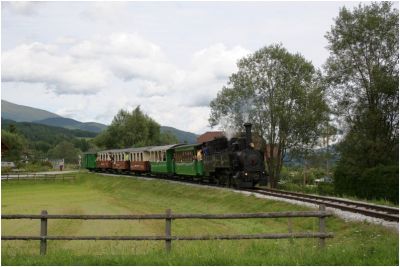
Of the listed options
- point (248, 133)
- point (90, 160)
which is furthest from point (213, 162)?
point (90, 160)

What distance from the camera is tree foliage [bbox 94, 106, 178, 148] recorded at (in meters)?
109

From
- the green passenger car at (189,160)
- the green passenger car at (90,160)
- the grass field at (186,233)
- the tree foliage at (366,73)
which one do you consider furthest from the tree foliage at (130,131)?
the tree foliage at (366,73)

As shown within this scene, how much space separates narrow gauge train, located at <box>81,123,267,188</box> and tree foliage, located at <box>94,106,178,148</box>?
54432 mm

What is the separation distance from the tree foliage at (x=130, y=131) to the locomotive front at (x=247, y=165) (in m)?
74.5

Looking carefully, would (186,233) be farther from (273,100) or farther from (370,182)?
(273,100)

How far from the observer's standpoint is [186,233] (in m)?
18.9

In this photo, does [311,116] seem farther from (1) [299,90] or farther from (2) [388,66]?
(2) [388,66]

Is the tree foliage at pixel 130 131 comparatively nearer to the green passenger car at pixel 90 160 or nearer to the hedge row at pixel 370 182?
the green passenger car at pixel 90 160

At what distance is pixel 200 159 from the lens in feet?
123

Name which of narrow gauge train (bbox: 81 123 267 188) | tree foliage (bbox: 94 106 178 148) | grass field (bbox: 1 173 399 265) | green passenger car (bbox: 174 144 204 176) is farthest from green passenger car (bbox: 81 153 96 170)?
green passenger car (bbox: 174 144 204 176)

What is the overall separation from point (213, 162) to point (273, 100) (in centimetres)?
1871

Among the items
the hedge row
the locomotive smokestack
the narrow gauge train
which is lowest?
the hedge row

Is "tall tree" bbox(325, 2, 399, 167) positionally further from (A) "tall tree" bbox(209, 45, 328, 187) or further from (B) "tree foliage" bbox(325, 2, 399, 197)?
(A) "tall tree" bbox(209, 45, 328, 187)

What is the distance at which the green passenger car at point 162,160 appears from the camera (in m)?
45.9
